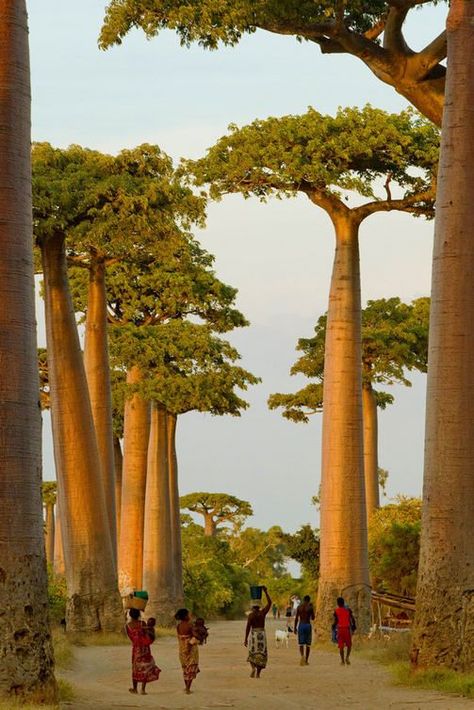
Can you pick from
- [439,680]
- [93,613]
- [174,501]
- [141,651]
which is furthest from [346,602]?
[174,501]

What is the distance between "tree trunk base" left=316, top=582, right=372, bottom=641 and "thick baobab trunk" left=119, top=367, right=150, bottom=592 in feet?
50.0

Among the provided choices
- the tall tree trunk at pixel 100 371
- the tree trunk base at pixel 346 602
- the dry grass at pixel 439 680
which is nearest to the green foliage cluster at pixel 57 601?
the tall tree trunk at pixel 100 371

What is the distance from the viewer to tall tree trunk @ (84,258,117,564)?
111 ft

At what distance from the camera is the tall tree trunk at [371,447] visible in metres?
46.5

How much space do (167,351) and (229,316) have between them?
2.74 meters

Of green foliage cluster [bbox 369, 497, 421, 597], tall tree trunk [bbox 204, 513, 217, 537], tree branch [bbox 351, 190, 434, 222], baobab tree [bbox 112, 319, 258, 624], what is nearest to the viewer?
tree branch [bbox 351, 190, 434, 222]

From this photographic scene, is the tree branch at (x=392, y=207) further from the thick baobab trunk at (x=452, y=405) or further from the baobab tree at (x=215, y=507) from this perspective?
the baobab tree at (x=215, y=507)

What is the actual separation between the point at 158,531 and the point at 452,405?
25395 mm

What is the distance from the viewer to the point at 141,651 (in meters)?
18.0

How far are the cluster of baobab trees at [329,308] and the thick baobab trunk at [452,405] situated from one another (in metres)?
0.02

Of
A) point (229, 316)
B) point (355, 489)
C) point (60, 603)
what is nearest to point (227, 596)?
point (229, 316)

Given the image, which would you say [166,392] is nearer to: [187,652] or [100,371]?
[100,371]

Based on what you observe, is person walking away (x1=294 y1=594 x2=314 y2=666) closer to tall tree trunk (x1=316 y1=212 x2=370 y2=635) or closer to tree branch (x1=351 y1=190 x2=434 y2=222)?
tall tree trunk (x1=316 y1=212 x2=370 y2=635)

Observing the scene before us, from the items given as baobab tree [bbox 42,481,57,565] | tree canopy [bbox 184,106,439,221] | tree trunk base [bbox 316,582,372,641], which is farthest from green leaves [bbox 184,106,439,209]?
baobab tree [bbox 42,481,57,565]
